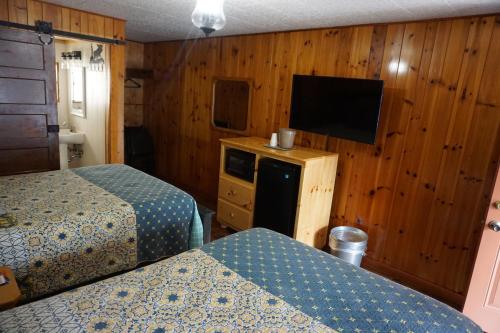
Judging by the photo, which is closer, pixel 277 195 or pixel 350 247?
pixel 350 247

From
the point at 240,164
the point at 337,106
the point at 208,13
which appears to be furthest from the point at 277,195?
the point at 208,13

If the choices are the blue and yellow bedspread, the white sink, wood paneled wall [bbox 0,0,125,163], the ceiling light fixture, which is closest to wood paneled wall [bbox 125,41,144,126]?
the white sink

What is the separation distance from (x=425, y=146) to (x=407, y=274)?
→ 1.15 metres

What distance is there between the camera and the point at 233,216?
365 centimetres

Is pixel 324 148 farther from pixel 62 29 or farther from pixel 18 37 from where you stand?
pixel 18 37

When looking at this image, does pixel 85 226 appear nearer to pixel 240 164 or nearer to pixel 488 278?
pixel 240 164

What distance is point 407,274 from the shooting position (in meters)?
2.93

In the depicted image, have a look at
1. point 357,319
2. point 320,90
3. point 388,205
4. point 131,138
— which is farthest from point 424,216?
point 131,138

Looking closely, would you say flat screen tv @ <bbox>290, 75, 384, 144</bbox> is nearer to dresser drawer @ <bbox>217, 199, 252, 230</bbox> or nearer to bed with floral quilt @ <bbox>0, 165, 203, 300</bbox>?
dresser drawer @ <bbox>217, 199, 252, 230</bbox>

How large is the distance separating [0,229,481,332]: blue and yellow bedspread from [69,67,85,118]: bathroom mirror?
12.4ft

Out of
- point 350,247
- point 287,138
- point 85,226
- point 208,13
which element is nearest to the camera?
point 208,13

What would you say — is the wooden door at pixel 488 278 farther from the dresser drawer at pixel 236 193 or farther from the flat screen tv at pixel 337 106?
the dresser drawer at pixel 236 193

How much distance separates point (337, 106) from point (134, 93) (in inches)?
150

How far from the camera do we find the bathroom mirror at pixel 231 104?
4.19 meters
